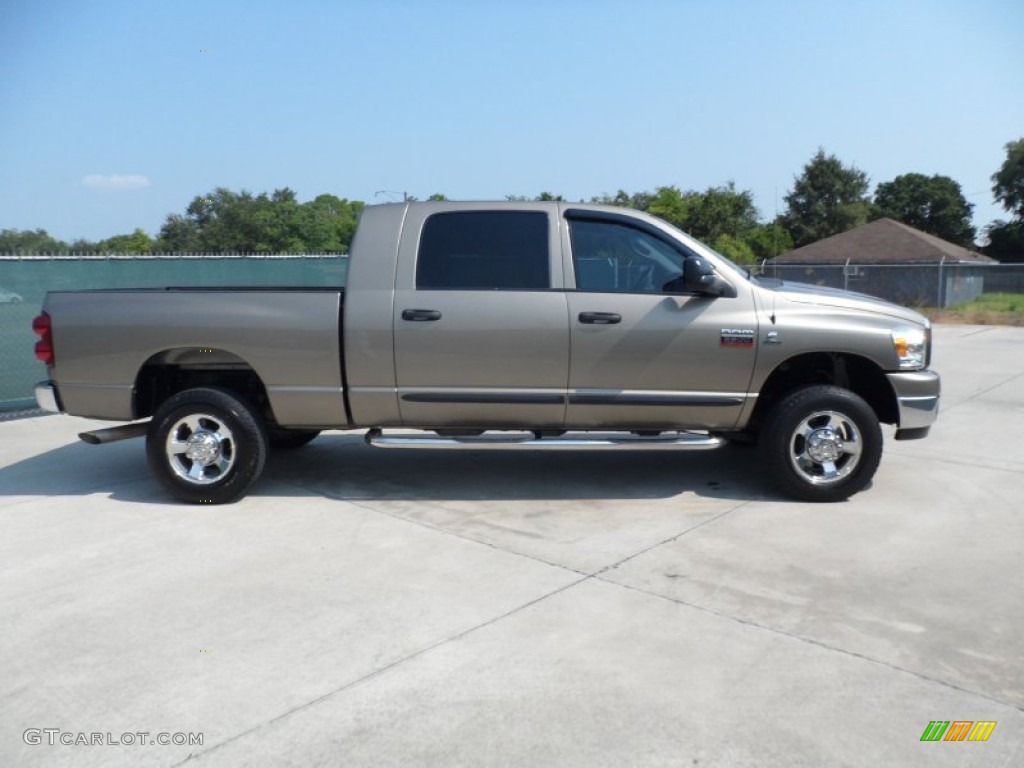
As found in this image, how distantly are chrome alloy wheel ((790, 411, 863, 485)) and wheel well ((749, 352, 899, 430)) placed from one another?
0.29 meters

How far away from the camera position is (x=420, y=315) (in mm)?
5777

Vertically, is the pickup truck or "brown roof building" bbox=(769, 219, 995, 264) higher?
"brown roof building" bbox=(769, 219, 995, 264)

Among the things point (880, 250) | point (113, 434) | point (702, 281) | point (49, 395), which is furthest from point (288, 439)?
point (880, 250)

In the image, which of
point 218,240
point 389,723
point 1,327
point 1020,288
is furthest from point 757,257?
point 389,723

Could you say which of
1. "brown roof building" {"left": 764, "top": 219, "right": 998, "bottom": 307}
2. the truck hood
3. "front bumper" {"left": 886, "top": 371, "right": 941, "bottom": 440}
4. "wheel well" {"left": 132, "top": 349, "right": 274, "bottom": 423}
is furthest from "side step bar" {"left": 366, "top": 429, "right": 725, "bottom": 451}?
"brown roof building" {"left": 764, "top": 219, "right": 998, "bottom": 307}

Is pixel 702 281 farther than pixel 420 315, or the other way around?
pixel 420 315

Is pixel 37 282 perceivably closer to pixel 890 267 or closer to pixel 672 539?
pixel 672 539

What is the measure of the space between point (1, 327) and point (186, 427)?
5734 mm

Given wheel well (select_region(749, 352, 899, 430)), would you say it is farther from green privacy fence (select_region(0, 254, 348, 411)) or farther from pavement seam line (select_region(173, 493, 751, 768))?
green privacy fence (select_region(0, 254, 348, 411))

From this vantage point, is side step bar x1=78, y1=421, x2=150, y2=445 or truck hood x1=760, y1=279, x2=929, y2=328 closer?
truck hood x1=760, y1=279, x2=929, y2=328

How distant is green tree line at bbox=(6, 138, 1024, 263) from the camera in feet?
101

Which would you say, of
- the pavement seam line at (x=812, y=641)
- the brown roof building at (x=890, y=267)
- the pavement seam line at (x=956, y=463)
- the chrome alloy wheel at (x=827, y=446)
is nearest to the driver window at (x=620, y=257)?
the chrome alloy wheel at (x=827, y=446)

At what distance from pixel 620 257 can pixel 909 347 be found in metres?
2.02

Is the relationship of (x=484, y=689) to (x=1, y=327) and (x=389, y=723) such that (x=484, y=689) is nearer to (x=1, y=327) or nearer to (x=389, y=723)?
(x=389, y=723)
